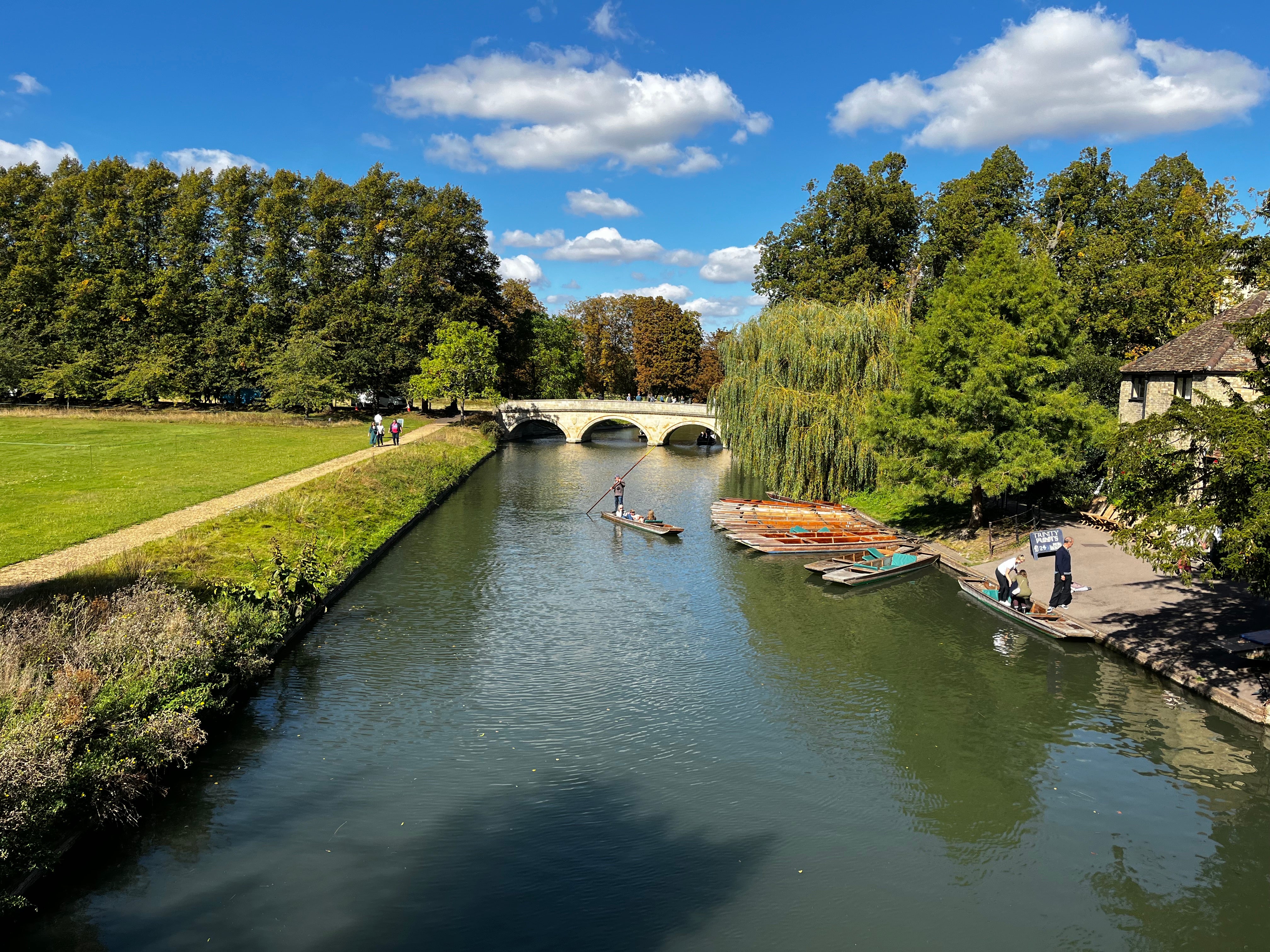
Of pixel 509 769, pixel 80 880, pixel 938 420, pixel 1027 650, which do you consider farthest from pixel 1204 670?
pixel 80 880

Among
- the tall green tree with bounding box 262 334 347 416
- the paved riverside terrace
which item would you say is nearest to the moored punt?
the paved riverside terrace

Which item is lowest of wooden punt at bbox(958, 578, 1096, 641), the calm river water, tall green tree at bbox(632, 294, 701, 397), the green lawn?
the calm river water

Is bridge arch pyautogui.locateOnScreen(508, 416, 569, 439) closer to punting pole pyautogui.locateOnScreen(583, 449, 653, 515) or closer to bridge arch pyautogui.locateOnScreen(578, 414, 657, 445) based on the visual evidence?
bridge arch pyautogui.locateOnScreen(578, 414, 657, 445)

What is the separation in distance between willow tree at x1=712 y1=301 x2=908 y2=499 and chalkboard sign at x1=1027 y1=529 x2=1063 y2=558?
11854 millimetres

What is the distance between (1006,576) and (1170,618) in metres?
3.48

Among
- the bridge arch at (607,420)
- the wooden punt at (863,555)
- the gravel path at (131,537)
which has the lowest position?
the wooden punt at (863,555)

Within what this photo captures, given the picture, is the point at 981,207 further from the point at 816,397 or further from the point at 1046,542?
the point at 1046,542

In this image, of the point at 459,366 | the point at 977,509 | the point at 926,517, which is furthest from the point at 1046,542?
the point at 459,366

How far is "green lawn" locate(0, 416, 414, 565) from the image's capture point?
21469 millimetres

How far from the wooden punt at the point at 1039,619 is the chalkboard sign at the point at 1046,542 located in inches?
58.1

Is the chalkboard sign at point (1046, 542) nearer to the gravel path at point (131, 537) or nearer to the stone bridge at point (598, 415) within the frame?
the gravel path at point (131, 537)

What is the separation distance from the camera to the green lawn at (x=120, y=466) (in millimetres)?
21469

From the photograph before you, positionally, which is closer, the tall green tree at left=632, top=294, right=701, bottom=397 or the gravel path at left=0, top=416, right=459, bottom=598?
the gravel path at left=0, top=416, right=459, bottom=598

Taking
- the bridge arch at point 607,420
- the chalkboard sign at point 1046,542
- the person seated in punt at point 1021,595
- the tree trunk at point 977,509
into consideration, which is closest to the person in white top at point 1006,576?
the person seated in punt at point 1021,595
